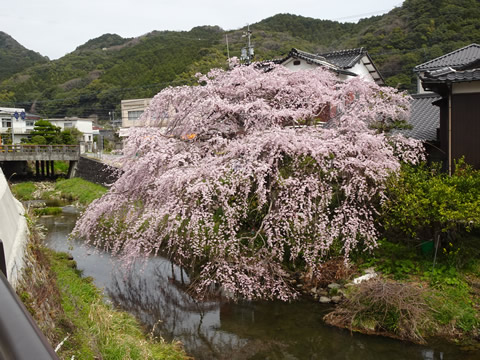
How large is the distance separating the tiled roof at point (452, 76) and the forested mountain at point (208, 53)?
77.5 feet

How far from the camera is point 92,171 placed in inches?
1153

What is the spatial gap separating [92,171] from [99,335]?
24839mm

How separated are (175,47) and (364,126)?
60339mm

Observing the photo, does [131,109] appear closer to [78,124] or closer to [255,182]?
[78,124]

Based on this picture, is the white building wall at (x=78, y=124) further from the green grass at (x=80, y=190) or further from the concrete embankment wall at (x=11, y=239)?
the concrete embankment wall at (x=11, y=239)

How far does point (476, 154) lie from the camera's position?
984cm

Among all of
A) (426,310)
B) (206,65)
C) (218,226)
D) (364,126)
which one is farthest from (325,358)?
(206,65)

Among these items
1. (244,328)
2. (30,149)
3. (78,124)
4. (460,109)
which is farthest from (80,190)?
(78,124)

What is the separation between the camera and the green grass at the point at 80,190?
2482 cm

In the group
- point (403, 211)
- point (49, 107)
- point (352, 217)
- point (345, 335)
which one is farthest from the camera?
point (49, 107)

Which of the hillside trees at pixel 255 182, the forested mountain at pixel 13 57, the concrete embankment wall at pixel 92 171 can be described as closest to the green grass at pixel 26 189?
the concrete embankment wall at pixel 92 171

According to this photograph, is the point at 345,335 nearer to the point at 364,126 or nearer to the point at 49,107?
the point at 364,126

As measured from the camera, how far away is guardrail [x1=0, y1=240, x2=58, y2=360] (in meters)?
0.64

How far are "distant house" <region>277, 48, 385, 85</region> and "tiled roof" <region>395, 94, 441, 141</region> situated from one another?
11.2ft
